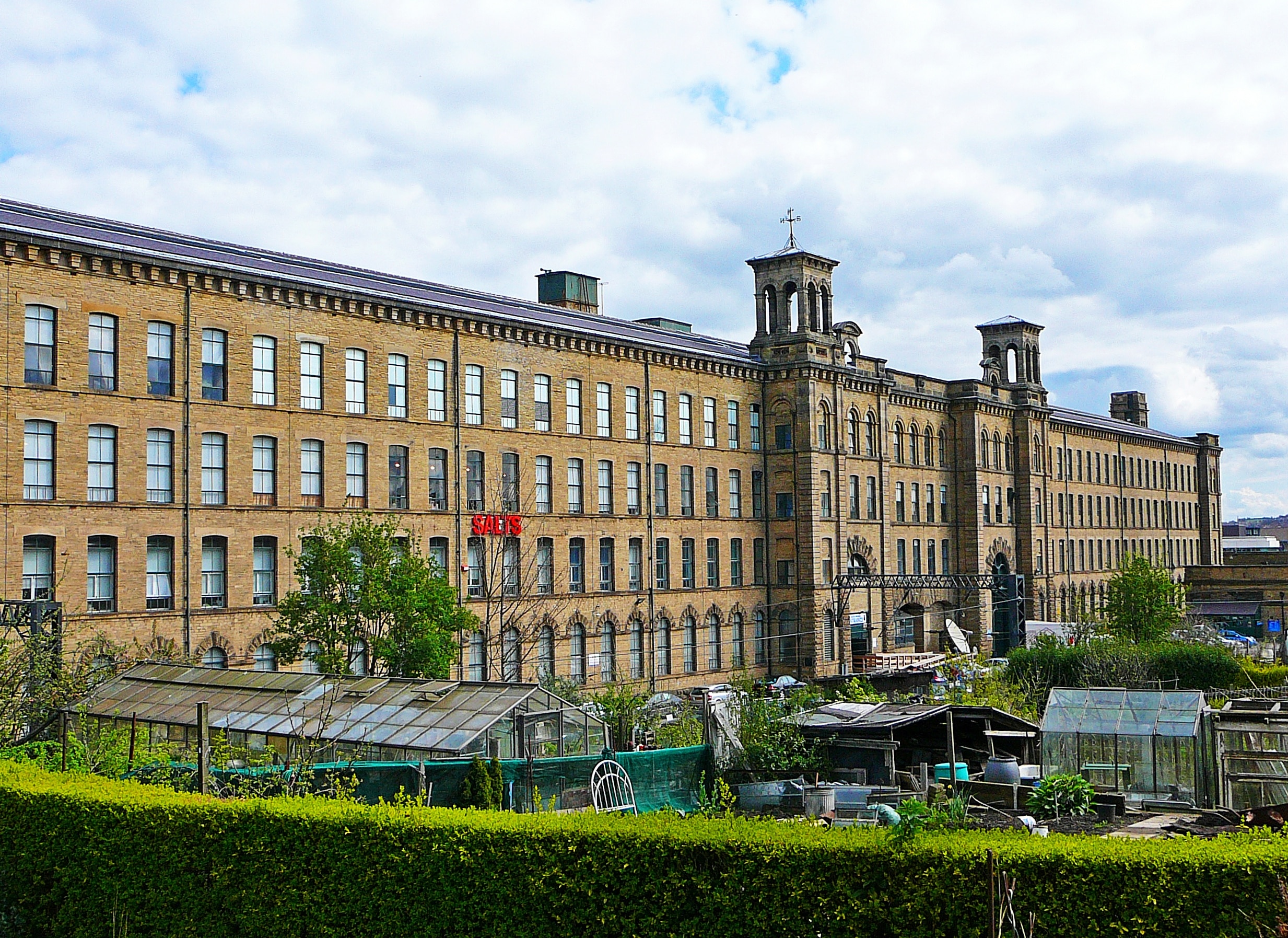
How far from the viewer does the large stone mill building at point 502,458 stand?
34406mm

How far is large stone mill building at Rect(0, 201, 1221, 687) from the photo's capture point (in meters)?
34.4

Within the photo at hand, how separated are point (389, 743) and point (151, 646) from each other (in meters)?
12.3

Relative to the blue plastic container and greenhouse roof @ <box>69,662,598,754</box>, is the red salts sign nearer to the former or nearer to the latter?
greenhouse roof @ <box>69,662,598,754</box>

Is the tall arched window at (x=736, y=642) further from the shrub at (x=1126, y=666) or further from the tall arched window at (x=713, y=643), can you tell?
the shrub at (x=1126, y=666)

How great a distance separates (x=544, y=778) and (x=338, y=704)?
5.62 metres

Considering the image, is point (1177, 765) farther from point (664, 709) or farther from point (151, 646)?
point (151, 646)

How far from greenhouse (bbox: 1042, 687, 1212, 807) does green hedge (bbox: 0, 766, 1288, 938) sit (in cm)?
1778

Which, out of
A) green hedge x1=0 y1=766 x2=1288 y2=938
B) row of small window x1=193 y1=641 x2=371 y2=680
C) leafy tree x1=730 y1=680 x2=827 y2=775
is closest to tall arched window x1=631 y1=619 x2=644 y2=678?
row of small window x1=193 y1=641 x2=371 y2=680

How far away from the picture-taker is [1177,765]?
29.3 metres

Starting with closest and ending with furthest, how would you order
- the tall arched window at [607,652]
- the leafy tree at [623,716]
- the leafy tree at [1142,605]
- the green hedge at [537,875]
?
the green hedge at [537,875] → the leafy tree at [623,716] → the tall arched window at [607,652] → the leafy tree at [1142,605]

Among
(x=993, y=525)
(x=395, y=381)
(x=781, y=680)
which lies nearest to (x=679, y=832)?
(x=395, y=381)

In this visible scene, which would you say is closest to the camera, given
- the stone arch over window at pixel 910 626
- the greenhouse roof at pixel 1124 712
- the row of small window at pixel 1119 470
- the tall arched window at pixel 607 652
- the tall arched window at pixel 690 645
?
the greenhouse roof at pixel 1124 712

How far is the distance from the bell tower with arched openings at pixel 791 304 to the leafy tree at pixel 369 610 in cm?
2701

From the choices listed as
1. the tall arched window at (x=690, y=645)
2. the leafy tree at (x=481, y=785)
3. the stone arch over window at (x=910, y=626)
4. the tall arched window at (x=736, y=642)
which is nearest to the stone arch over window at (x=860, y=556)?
the stone arch over window at (x=910, y=626)
